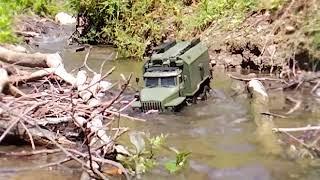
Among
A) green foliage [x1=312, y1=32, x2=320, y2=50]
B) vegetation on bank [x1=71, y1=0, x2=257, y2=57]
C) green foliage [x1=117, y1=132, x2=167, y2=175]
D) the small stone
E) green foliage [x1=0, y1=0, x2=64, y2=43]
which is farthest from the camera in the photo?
green foliage [x1=0, y1=0, x2=64, y2=43]

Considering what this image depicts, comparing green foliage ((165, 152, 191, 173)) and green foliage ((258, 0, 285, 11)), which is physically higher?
green foliage ((258, 0, 285, 11))

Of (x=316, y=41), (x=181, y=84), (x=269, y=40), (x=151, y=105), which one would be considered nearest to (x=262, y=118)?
(x=181, y=84)

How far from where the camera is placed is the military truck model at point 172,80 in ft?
39.2

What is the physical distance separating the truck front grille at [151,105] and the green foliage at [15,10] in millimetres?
6471

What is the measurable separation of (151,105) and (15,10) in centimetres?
1347

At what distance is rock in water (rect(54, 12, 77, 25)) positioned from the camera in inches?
1057

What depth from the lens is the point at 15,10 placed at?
78.2ft

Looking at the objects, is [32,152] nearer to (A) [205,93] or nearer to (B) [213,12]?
(A) [205,93]

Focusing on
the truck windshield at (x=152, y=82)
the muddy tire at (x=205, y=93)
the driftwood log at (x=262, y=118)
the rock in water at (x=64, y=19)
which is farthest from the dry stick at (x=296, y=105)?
the rock in water at (x=64, y=19)

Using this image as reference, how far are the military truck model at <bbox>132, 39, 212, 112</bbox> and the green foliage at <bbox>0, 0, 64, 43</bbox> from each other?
5999mm

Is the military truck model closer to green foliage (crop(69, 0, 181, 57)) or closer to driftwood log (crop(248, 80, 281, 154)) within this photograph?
driftwood log (crop(248, 80, 281, 154))

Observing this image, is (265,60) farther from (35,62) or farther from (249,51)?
(35,62)

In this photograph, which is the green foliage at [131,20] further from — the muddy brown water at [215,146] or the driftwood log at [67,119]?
the driftwood log at [67,119]

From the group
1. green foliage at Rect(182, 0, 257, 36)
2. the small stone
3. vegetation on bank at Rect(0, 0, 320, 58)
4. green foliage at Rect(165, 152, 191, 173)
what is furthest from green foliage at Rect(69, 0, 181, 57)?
green foliage at Rect(165, 152, 191, 173)
